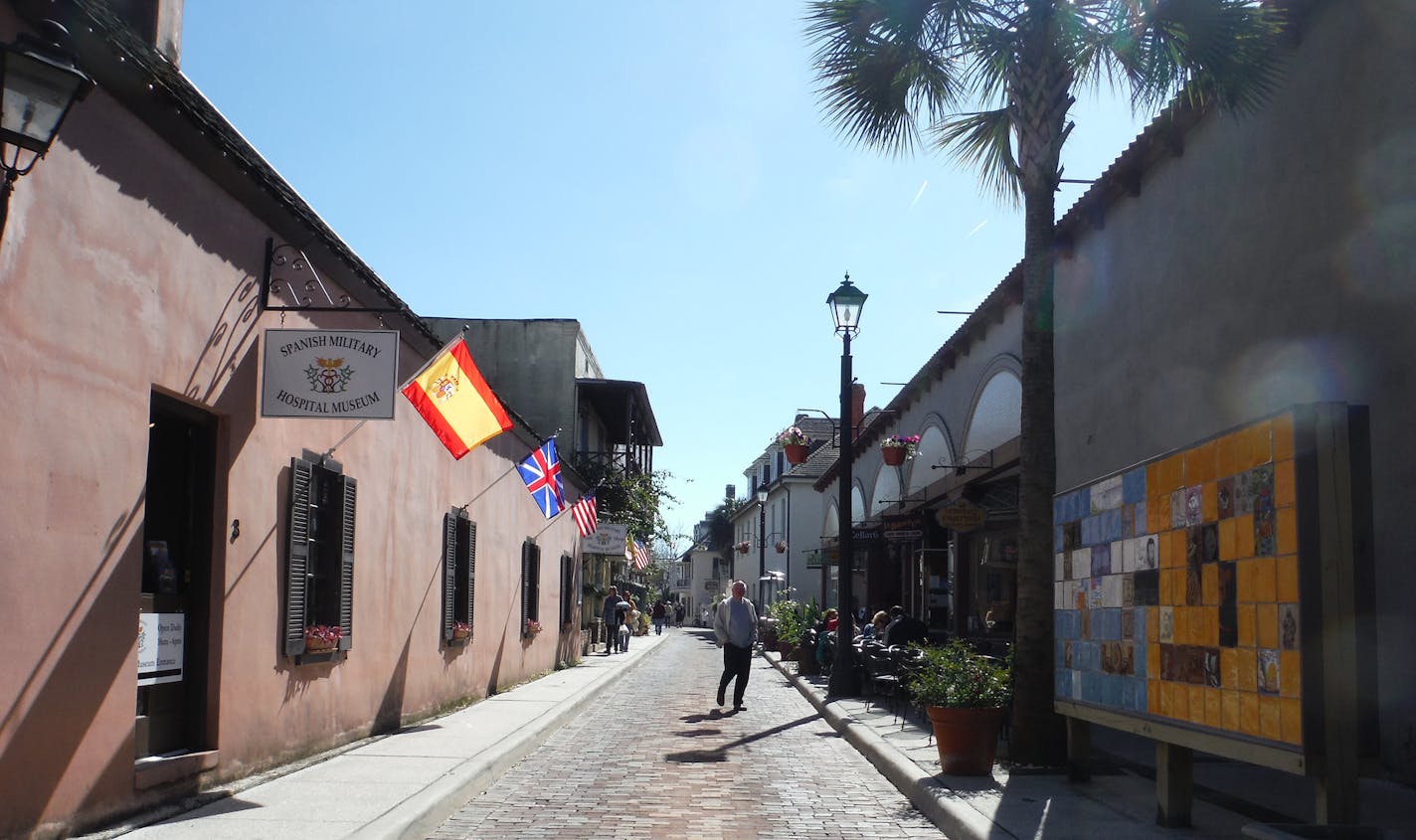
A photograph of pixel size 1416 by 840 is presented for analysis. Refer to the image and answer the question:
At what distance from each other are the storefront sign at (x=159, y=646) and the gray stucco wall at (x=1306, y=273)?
7.46 m

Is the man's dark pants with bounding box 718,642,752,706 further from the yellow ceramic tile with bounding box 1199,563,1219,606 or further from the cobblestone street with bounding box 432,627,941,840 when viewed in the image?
the yellow ceramic tile with bounding box 1199,563,1219,606

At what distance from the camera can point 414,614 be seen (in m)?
13.4

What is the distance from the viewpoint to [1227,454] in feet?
20.5

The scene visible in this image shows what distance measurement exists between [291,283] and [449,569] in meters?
6.20

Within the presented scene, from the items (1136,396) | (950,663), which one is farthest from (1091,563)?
(1136,396)

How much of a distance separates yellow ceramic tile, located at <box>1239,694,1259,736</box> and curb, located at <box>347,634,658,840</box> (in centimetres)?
460

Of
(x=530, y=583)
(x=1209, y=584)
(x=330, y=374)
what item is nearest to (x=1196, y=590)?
(x=1209, y=584)

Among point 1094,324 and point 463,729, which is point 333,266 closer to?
point 463,729

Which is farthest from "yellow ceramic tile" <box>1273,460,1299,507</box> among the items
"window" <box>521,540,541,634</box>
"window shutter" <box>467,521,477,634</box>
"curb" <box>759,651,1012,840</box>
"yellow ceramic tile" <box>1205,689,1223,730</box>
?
"window" <box>521,540,541,634</box>

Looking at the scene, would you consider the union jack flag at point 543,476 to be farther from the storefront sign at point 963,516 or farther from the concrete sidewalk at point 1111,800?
the concrete sidewalk at point 1111,800

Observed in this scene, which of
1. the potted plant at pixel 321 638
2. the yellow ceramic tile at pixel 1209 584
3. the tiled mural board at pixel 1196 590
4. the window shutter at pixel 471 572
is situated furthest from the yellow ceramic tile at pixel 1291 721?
the window shutter at pixel 471 572

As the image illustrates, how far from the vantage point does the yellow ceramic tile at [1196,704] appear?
21.2 ft

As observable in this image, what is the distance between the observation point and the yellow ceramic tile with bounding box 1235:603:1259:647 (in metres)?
5.87

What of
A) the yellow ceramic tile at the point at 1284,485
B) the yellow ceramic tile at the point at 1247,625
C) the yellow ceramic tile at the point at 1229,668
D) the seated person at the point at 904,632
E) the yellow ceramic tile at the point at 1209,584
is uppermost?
the yellow ceramic tile at the point at 1284,485
